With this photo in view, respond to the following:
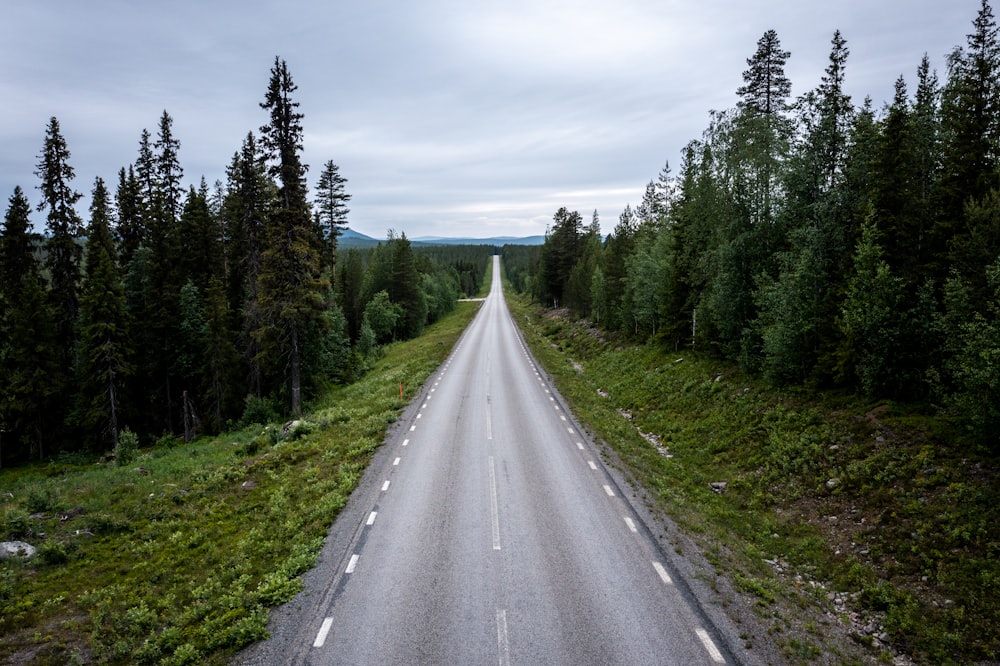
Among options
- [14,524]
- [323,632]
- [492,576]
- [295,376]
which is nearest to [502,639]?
[492,576]

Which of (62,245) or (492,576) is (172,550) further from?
(62,245)

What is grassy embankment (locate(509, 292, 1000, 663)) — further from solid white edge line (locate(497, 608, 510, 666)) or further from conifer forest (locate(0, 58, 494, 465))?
conifer forest (locate(0, 58, 494, 465))

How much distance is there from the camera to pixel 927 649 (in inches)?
314

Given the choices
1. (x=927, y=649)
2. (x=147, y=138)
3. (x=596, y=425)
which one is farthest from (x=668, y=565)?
(x=147, y=138)

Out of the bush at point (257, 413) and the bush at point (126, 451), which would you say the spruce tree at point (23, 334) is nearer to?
the bush at point (126, 451)

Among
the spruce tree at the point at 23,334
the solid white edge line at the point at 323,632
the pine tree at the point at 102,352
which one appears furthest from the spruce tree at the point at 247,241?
the solid white edge line at the point at 323,632

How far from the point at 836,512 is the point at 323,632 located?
1233cm

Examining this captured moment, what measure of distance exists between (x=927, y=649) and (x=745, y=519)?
16.7 ft

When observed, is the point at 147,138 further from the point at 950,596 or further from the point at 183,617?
the point at 950,596

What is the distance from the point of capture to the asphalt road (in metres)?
7.68

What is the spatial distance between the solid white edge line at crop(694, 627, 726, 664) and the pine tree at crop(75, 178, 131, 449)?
35.0 m

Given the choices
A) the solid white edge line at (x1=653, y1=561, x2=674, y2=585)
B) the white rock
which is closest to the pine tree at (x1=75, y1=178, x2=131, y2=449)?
the white rock

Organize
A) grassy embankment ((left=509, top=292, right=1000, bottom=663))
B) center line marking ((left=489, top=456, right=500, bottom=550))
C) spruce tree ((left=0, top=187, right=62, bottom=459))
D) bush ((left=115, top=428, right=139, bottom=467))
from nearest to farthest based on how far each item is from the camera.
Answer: grassy embankment ((left=509, top=292, right=1000, bottom=663)) < center line marking ((left=489, top=456, right=500, bottom=550)) < bush ((left=115, top=428, right=139, bottom=467)) < spruce tree ((left=0, top=187, right=62, bottom=459))

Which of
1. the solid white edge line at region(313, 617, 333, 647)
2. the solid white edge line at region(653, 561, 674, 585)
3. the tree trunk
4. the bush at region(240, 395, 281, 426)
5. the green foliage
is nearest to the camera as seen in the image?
the solid white edge line at region(313, 617, 333, 647)
